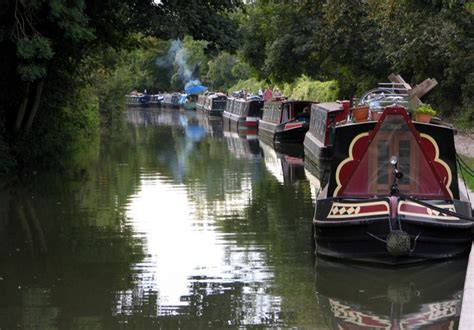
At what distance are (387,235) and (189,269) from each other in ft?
9.02

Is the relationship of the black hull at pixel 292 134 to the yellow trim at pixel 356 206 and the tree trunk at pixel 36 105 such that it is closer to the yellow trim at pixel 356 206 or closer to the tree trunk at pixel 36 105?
the tree trunk at pixel 36 105

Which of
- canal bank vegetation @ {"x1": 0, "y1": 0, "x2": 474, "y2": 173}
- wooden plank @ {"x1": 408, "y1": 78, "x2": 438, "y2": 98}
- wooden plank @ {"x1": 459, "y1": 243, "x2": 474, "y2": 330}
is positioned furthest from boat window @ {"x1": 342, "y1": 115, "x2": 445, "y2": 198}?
wooden plank @ {"x1": 408, "y1": 78, "x2": 438, "y2": 98}

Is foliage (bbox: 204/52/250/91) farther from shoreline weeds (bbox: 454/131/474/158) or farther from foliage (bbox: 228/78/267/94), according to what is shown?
shoreline weeds (bbox: 454/131/474/158)

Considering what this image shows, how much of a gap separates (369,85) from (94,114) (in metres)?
13.3

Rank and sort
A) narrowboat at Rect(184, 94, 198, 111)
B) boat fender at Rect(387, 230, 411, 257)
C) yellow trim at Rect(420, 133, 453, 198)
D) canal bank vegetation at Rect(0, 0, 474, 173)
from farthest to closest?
narrowboat at Rect(184, 94, 198, 111)
canal bank vegetation at Rect(0, 0, 474, 173)
yellow trim at Rect(420, 133, 453, 198)
boat fender at Rect(387, 230, 411, 257)

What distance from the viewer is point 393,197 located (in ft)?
41.3

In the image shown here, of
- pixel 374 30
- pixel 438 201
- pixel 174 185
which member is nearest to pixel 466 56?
pixel 374 30

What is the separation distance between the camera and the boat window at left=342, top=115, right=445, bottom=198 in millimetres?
13141

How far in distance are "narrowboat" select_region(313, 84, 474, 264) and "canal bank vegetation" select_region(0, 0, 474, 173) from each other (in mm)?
5842

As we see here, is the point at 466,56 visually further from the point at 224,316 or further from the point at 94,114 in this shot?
the point at 224,316

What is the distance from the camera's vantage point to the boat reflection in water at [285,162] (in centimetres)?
2572

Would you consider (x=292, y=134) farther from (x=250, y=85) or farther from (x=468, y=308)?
(x=250, y=85)

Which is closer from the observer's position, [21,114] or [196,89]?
[21,114]

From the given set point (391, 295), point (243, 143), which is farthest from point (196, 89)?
point (391, 295)
